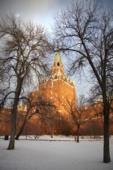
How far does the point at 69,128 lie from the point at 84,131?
3.83 m

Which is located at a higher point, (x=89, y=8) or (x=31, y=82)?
(x=89, y=8)

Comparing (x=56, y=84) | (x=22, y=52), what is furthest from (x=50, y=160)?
(x=56, y=84)

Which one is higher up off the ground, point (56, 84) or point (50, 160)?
point (56, 84)

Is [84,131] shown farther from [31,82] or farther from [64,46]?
[64,46]

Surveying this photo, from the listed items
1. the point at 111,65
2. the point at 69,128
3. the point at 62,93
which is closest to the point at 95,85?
the point at 111,65

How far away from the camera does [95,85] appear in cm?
1769

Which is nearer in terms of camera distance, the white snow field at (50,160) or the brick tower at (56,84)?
the white snow field at (50,160)

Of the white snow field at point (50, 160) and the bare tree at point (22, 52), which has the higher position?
the bare tree at point (22, 52)

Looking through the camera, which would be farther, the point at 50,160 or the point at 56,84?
the point at 56,84

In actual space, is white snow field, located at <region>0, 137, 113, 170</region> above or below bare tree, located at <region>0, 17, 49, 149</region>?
below

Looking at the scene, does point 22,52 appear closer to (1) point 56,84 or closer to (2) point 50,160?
(2) point 50,160

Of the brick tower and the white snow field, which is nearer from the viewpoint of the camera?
the white snow field

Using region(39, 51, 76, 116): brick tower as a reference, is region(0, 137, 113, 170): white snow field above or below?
below

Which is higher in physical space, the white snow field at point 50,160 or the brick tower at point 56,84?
the brick tower at point 56,84
